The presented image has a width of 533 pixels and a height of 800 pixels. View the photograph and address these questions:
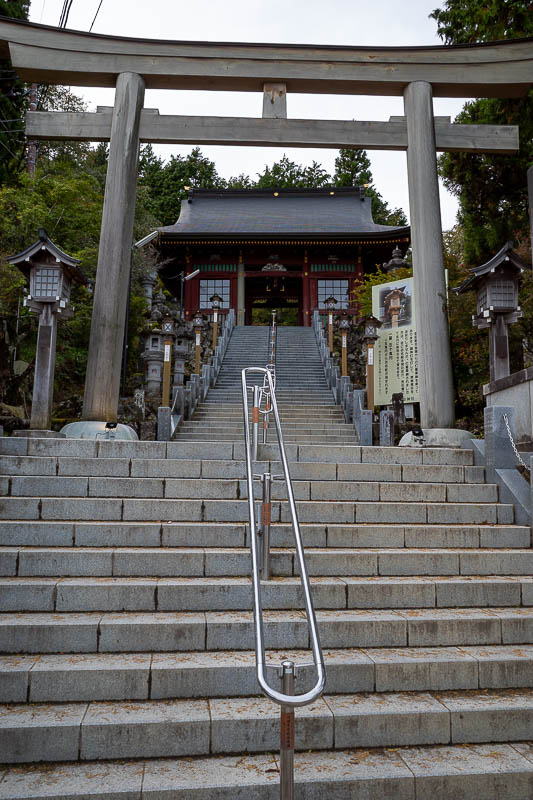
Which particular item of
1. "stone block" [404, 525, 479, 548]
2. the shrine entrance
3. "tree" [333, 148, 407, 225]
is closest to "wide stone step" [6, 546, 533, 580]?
"stone block" [404, 525, 479, 548]

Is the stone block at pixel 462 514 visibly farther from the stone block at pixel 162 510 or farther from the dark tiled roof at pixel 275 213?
the dark tiled roof at pixel 275 213

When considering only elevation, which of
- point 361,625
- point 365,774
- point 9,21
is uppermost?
point 9,21

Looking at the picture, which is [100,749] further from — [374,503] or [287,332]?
[287,332]

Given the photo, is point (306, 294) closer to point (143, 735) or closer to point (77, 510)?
point (77, 510)

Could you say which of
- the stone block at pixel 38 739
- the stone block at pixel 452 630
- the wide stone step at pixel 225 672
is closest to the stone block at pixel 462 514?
the stone block at pixel 452 630

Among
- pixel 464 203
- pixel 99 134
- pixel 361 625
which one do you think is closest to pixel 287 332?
pixel 464 203

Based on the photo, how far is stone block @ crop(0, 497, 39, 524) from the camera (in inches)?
172

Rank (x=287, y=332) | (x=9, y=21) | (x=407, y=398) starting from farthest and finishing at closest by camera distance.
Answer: (x=287, y=332)
(x=407, y=398)
(x=9, y=21)

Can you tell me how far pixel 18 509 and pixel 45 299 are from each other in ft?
13.3

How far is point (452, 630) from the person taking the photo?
3488 millimetres

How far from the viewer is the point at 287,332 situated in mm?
18969

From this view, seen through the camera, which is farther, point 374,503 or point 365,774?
point 374,503

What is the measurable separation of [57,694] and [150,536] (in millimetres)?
1382

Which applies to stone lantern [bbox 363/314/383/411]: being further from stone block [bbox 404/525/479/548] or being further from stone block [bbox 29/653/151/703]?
stone block [bbox 29/653/151/703]
